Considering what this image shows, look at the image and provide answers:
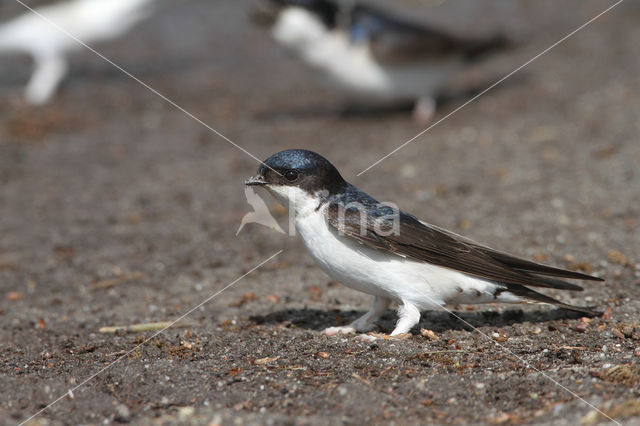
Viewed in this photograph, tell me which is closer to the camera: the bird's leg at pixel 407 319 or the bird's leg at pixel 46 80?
the bird's leg at pixel 407 319

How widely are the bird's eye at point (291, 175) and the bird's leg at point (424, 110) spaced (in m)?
5.83

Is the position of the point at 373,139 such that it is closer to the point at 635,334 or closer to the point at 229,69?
the point at 229,69

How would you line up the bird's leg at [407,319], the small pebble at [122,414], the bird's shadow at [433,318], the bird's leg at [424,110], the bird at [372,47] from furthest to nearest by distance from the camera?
the bird's leg at [424,110]
the bird at [372,47]
the bird's shadow at [433,318]
the bird's leg at [407,319]
the small pebble at [122,414]

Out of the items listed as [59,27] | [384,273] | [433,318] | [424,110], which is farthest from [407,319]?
[59,27]

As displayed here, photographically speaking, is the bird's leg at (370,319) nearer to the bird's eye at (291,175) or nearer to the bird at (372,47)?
the bird's eye at (291,175)

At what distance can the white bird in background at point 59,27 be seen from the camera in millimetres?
10844

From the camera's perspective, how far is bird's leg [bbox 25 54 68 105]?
11117mm

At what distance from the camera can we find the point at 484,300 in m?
4.34

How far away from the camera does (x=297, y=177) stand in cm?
426

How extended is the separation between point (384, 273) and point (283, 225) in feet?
9.60

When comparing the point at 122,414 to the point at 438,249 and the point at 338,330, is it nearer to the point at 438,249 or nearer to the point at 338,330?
the point at 338,330

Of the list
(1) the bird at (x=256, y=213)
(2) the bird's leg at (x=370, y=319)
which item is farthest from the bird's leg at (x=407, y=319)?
(1) the bird at (x=256, y=213)

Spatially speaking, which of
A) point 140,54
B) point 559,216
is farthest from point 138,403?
point 140,54

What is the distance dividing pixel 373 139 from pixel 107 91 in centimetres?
457
